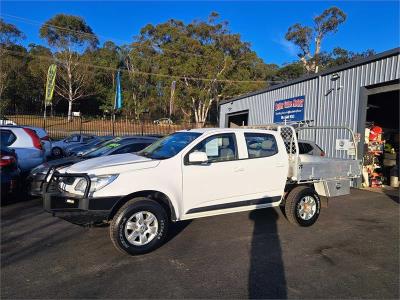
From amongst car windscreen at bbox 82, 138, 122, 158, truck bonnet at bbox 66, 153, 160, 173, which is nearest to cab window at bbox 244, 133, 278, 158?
truck bonnet at bbox 66, 153, 160, 173

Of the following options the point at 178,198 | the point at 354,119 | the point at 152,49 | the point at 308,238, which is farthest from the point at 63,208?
the point at 152,49

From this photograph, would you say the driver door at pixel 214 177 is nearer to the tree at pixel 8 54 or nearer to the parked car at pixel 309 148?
the parked car at pixel 309 148

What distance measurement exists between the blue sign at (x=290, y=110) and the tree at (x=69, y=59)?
3560 cm

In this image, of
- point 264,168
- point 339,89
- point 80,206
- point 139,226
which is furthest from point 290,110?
point 80,206

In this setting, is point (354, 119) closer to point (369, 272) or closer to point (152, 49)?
point (369, 272)

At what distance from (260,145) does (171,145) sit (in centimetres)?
159

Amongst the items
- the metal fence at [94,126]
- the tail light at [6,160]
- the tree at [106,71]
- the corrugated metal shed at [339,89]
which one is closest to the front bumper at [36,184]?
the tail light at [6,160]

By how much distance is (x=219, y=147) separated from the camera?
618 cm

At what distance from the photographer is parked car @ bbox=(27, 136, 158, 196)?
8453 mm

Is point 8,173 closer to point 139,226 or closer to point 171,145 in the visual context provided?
point 171,145

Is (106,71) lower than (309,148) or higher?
higher

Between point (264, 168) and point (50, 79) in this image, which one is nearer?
point (264, 168)

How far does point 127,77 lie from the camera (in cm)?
5616

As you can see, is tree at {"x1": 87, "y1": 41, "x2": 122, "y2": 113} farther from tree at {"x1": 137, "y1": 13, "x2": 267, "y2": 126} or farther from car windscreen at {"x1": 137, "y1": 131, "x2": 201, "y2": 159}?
car windscreen at {"x1": 137, "y1": 131, "x2": 201, "y2": 159}
